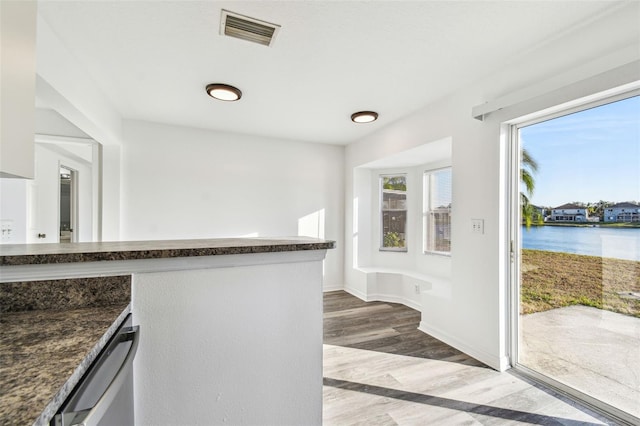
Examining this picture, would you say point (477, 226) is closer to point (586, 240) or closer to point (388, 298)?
point (586, 240)

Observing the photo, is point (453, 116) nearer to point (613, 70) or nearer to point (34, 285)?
point (613, 70)

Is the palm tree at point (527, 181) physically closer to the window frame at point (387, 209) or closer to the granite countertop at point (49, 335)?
the window frame at point (387, 209)

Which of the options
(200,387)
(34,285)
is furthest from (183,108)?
(200,387)

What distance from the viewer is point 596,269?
1.89 meters

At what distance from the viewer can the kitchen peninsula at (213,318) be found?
1021 mm

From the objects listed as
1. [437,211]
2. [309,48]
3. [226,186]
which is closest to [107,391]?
[309,48]

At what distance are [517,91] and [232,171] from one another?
340 cm

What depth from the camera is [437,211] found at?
416 centimetres

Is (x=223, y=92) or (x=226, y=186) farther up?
(x=223, y=92)

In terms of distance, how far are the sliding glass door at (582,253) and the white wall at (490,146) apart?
0.54 ft

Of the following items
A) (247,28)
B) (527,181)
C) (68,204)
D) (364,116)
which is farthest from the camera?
(68,204)

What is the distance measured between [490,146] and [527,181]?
398 mm

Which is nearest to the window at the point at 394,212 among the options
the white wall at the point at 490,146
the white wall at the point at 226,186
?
the white wall at the point at 226,186

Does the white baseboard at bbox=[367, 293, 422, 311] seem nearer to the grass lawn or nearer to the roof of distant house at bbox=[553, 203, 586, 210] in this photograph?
the grass lawn
